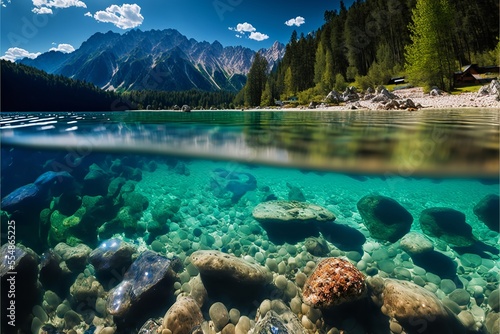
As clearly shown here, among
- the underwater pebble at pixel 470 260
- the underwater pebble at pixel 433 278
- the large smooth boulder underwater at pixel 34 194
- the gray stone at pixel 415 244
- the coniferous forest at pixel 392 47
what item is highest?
the coniferous forest at pixel 392 47

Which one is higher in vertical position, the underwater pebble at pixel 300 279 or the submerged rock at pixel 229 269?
the submerged rock at pixel 229 269

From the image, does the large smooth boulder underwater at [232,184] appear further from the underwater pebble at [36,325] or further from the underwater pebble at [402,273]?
the underwater pebble at [36,325]

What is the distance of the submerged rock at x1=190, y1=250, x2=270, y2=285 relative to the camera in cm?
595

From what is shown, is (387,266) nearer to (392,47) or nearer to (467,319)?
(467,319)

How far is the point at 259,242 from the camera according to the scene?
797cm

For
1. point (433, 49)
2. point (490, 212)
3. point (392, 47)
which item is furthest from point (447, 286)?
point (392, 47)

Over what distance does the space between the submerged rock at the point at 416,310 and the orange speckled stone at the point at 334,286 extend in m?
0.62

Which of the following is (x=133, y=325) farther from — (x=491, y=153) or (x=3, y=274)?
(x=491, y=153)

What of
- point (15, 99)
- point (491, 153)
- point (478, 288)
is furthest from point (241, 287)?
point (15, 99)

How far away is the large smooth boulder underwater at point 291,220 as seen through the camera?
8.01 metres

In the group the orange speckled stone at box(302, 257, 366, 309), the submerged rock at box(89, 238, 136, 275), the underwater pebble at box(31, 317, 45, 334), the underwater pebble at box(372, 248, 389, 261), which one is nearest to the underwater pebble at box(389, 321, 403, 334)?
the orange speckled stone at box(302, 257, 366, 309)

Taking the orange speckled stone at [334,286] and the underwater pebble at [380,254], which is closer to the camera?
the orange speckled stone at [334,286]

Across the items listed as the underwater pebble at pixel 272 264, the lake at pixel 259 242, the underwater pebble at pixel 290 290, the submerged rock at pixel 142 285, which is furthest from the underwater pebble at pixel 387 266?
the submerged rock at pixel 142 285

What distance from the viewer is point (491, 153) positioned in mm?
6648
